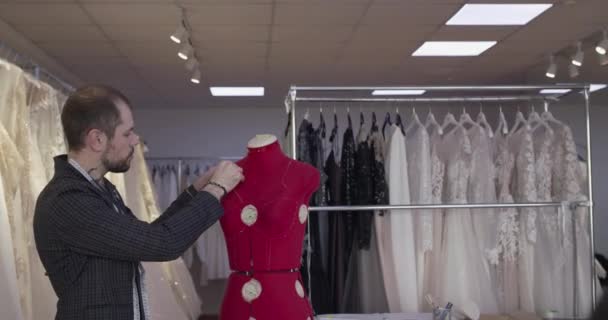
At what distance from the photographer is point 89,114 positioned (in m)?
1.62

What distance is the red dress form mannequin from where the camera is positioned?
2.45m

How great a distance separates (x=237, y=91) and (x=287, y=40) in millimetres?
2595

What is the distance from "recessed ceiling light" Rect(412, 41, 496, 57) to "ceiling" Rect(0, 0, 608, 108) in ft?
0.44

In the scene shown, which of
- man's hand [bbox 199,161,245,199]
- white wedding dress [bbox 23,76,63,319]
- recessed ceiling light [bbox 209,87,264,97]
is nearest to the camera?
man's hand [bbox 199,161,245,199]

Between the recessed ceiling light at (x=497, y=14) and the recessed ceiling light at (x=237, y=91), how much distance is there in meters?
3.33

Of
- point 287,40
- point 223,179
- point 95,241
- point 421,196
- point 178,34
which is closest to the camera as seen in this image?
point 95,241

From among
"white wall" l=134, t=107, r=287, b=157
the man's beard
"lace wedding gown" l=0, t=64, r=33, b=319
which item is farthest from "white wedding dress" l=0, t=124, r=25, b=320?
"white wall" l=134, t=107, r=287, b=157

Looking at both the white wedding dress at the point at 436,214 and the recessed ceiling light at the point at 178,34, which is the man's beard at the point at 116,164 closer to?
the white wedding dress at the point at 436,214

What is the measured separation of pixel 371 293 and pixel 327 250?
36 centimetres

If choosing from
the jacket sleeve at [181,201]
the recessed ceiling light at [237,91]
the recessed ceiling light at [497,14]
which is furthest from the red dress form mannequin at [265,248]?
the recessed ceiling light at [237,91]

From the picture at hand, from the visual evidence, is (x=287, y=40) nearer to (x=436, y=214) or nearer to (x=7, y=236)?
(x=436, y=214)

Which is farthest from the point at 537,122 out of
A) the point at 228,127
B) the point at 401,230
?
the point at 228,127

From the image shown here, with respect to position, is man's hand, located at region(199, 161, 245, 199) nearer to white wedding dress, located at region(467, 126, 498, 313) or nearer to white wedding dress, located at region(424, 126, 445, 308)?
white wedding dress, located at region(424, 126, 445, 308)

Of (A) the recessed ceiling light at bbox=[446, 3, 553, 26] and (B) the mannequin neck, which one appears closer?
(B) the mannequin neck
